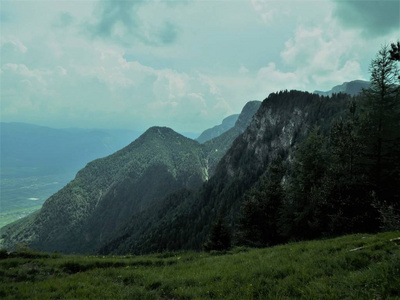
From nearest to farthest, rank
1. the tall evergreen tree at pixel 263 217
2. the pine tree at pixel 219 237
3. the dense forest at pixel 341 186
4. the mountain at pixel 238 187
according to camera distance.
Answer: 1. the dense forest at pixel 341 186
2. the tall evergreen tree at pixel 263 217
3. the pine tree at pixel 219 237
4. the mountain at pixel 238 187

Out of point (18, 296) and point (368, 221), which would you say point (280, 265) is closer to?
point (18, 296)

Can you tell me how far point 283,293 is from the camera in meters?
7.38

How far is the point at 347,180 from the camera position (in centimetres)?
2209

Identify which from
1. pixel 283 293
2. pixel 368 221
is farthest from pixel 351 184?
pixel 283 293

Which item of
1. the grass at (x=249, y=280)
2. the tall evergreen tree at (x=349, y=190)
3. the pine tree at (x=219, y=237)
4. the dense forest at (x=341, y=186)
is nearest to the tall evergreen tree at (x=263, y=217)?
the dense forest at (x=341, y=186)

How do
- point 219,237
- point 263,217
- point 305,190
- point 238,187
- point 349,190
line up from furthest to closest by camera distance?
point 238,187, point 219,237, point 263,217, point 305,190, point 349,190

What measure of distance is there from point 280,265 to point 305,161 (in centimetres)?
2033

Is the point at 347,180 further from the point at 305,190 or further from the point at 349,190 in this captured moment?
the point at 305,190

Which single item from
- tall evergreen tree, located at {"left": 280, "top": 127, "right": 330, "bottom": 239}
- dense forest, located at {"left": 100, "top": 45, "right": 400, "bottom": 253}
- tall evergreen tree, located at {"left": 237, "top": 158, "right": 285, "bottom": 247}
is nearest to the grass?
dense forest, located at {"left": 100, "top": 45, "right": 400, "bottom": 253}

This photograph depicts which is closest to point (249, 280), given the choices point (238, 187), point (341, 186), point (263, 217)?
point (341, 186)

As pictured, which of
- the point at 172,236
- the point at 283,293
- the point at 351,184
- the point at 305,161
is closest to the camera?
the point at 283,293

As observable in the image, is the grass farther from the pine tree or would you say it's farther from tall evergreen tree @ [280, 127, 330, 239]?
the pine tree

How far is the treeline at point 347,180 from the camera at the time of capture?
68.1ft

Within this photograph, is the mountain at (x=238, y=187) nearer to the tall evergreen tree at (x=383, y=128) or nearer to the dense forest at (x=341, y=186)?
the dense forest at (x=341, y=186)
